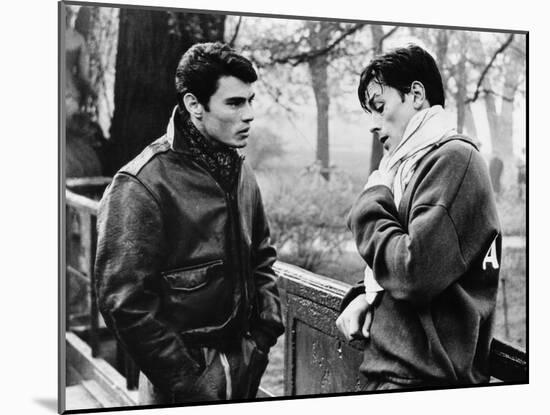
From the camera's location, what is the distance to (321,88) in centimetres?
477

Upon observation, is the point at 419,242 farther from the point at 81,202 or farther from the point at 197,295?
the point at 81,202

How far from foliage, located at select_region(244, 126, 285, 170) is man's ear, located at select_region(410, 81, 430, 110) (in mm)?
679

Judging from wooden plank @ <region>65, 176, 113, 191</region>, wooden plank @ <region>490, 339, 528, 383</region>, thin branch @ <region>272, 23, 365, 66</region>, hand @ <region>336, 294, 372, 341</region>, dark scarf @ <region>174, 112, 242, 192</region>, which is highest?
thin branch @ <region>272, 23, 365, 66</region>

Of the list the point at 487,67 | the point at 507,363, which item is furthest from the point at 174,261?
the point at 487,67

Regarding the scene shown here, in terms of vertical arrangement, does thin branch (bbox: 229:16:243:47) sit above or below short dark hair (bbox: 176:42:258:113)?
above

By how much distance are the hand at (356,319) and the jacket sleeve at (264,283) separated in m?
0.31

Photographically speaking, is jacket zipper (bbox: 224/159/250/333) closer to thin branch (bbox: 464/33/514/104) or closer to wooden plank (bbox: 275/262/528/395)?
wooden plank (bbox: 275/262/528/395)

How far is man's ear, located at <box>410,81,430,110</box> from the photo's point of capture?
15.7 ft

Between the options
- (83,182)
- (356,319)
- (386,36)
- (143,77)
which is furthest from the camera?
(386,36)

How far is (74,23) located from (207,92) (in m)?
0.64

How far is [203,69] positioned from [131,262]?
90cm

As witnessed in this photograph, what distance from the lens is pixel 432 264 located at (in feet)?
15.2

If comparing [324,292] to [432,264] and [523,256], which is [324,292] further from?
[523,256]

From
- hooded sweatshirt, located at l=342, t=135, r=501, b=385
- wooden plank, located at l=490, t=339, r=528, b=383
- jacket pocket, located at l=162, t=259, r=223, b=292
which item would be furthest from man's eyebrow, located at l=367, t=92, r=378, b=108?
wooden plank, located at l=490, t=339, r=528, b=383
